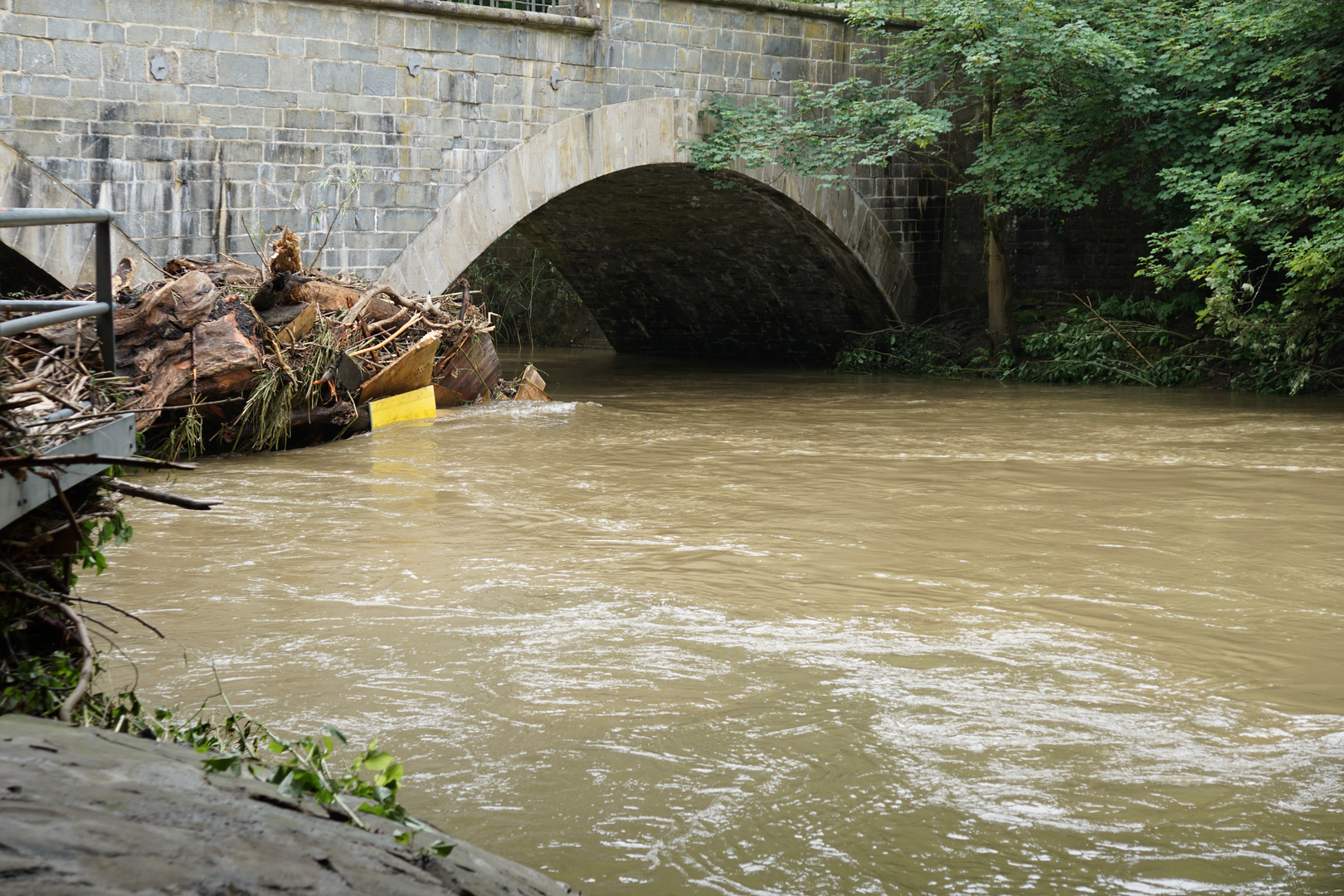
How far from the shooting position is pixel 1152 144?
12727mm

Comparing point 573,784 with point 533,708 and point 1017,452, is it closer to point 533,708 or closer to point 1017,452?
point 533,708

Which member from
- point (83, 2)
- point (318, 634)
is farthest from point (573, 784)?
point (83, 2)

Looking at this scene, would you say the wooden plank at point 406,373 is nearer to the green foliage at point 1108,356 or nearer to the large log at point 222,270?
the large log at point 222,270

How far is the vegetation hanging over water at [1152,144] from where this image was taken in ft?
37.2

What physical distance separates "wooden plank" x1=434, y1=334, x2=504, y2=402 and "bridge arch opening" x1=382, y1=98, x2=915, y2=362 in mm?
613

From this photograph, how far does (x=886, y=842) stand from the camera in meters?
2.91

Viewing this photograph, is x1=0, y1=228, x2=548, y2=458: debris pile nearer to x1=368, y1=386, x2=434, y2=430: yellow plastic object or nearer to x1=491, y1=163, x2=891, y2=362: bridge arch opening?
x1=368, y1=386, x2=434, y2=430: yellow plastic object

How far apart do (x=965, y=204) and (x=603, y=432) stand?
7.45m

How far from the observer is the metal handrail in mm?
2705

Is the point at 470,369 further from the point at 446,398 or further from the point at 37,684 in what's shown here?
the point at 37,684

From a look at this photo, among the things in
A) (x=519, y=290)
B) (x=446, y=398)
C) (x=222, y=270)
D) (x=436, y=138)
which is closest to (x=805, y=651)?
(x=222, y=270)

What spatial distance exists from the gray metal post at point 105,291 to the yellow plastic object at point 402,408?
6.21 m

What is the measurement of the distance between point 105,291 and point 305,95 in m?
7.22

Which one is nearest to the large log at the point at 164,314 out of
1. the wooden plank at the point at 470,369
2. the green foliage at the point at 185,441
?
the green foliage at the point at 185,441
